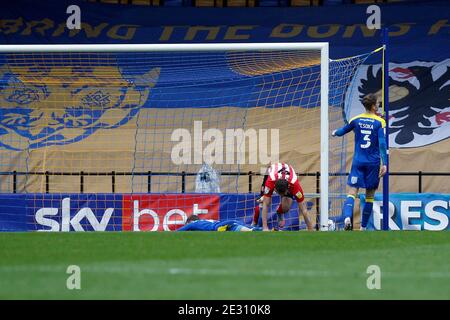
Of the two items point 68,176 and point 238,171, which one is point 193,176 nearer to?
point 238,171

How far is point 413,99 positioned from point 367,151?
8093 mm

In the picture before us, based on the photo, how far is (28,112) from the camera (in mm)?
20984

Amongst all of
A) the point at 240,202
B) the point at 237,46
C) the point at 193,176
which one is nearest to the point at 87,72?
the point at 193,176

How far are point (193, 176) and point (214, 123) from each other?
1.15m

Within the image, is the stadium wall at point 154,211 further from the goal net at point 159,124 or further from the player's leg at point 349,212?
the player's leg at point 349,212

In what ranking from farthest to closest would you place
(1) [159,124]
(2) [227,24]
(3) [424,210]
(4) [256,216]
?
(2) [227,24] < (1) [159,124] < (3) [424,210] < (4) [256,216]

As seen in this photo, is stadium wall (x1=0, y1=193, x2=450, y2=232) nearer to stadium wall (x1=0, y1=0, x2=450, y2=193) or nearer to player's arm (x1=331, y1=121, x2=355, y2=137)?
stadium wall (x1=0, y1=0, x2=450, y2=193)

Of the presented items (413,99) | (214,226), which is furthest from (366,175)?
(413,99)

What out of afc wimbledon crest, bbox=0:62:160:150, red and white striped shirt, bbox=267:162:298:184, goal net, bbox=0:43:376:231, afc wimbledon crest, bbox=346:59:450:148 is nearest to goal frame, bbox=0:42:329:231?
red and white striped shirt, bbox=267:162:298:184

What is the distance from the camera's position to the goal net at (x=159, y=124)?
66.6 feet

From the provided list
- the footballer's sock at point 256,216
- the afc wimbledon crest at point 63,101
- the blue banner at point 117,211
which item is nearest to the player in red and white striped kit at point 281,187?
the footballer's sock at point 256,216

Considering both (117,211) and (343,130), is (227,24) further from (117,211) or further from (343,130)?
(343,130)

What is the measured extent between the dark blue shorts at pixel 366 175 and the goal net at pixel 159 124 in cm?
446

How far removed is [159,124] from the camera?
21.5 m
